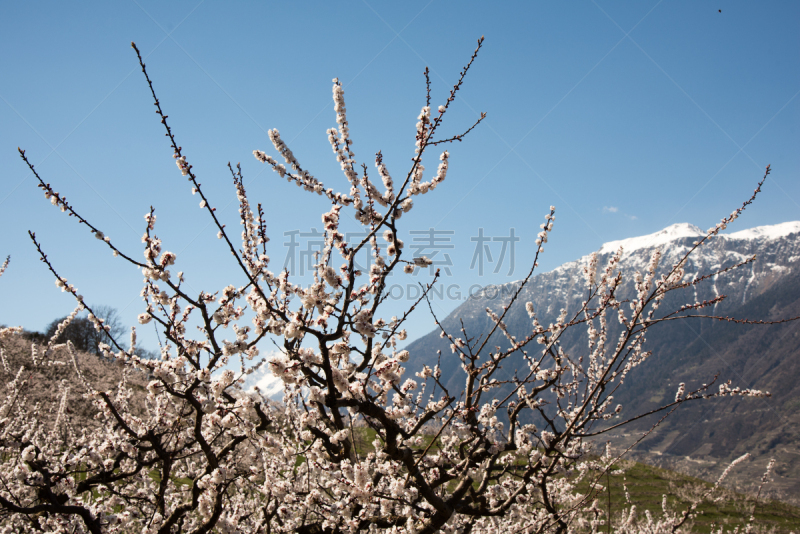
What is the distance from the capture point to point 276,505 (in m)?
4.62

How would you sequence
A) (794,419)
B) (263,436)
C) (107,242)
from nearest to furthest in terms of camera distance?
(107,242) < (263,436) < (794,419)

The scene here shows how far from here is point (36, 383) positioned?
12.5 metres

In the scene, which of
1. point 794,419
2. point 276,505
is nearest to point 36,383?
point 276,505

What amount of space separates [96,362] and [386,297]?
2676 centimetres

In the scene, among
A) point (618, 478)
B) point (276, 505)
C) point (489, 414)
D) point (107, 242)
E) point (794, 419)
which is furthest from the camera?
point (794, 419)

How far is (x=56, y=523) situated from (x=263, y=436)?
227cm

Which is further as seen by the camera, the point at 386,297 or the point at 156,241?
the point at 156,241

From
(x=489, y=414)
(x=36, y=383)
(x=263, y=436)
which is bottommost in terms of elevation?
(x=489, y=414)

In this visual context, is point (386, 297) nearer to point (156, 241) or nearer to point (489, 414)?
point (156, 241)

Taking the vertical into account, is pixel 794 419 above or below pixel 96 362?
below

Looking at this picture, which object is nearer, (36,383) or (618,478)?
(36,383)

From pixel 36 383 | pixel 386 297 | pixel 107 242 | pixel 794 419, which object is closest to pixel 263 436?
pixel 386 297

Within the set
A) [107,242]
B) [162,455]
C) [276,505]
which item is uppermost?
[107,242]

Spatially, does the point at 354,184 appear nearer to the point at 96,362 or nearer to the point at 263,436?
the point at 263,436
